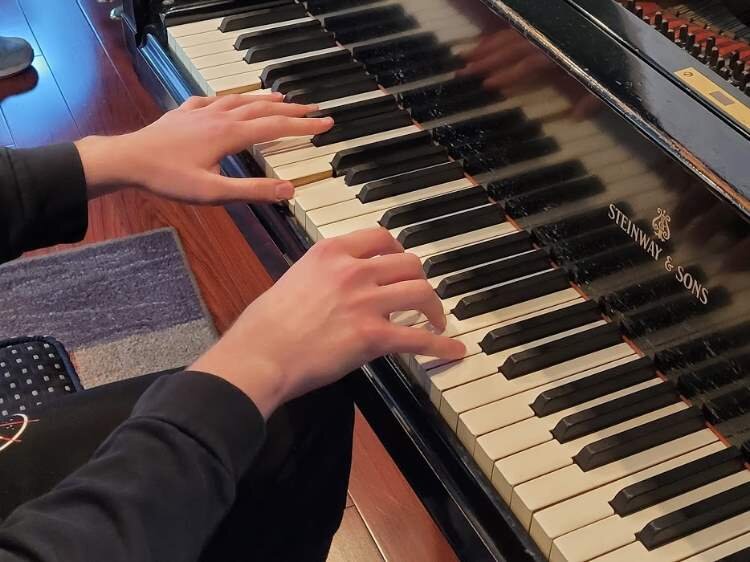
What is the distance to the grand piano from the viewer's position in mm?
897

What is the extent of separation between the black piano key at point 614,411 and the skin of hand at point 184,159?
48 centimetres

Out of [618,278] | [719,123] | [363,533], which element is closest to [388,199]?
[618,278]

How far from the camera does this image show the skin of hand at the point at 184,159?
1.20m

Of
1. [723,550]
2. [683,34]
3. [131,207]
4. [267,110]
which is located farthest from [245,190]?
[131,207]

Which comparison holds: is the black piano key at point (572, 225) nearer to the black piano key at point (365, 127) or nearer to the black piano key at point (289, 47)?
the black piano key at point (365, 127)

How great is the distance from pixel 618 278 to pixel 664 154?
17cm

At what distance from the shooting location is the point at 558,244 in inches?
44.2

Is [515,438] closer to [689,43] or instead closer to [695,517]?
→ [695,517]

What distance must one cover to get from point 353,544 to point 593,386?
890mm

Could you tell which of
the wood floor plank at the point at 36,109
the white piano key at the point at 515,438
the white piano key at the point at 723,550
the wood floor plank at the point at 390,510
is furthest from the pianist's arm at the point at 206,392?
the wood floor plank at the point at 36,109

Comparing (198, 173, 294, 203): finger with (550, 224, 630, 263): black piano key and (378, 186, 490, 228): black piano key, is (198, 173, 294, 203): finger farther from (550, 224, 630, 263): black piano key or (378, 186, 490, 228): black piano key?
(550, 224, 630, 263): black piano key

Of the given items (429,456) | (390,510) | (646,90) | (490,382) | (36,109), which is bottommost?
(36,109)

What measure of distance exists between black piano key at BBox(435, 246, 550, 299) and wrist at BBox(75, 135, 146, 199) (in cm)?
44

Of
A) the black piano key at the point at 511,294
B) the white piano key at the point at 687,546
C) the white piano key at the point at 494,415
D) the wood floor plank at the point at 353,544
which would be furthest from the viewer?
the wood floor plank at the point at 353,544
